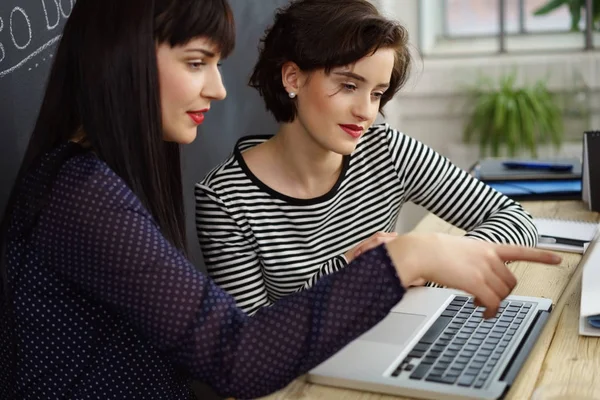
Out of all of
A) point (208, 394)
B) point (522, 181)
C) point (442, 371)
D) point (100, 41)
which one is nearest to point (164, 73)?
point (100, 41)

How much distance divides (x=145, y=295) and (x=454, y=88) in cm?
234

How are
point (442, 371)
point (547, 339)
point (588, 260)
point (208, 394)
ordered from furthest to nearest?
1. point (208, 394)
2. point (588, 260)
3. point (547, 339)
4. point (442, 371)

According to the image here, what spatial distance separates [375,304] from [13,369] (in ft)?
1.58

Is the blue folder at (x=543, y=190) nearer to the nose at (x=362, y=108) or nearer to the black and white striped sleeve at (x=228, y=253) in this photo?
the nose at (x=362, y=108)

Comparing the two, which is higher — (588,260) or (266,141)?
(266,141)

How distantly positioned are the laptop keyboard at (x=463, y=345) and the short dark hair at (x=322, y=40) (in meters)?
0.52

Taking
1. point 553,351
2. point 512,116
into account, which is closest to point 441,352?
point 553,351

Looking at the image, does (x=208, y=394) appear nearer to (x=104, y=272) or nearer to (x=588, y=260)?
(x=588, y=260)

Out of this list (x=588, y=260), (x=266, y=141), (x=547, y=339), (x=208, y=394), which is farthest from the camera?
(x=208, y=394)

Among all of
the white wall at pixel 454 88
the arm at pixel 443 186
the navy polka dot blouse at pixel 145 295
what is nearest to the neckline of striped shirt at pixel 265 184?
the arm at pixel 443 186

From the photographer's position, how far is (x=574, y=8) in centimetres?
311

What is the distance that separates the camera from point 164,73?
1.08m

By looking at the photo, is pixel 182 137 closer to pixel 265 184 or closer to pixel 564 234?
pixel 265 184

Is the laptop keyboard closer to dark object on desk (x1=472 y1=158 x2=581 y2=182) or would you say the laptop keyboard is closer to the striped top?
the striped top
